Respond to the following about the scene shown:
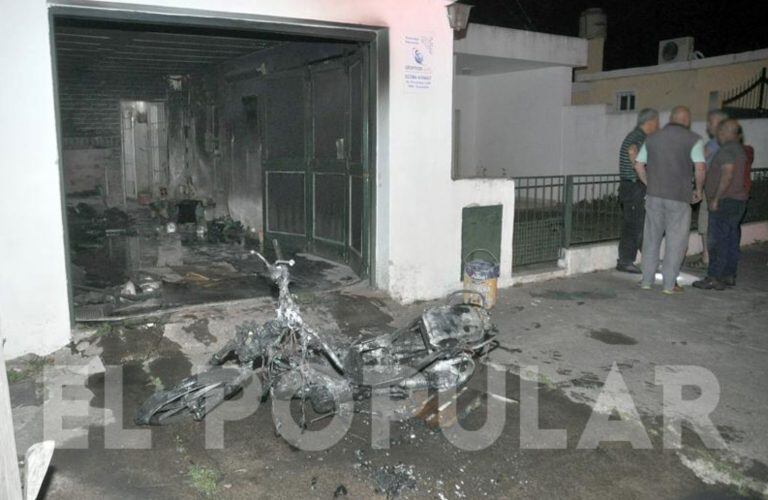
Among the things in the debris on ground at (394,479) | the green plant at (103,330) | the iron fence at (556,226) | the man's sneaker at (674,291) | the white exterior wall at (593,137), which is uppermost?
the white exterior wall at (593,137)

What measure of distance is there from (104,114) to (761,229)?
14631 millimetres

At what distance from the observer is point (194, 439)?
410 cm

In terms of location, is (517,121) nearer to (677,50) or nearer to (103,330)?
(677,50)

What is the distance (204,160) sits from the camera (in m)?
13.0

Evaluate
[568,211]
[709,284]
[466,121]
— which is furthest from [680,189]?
[466,121]

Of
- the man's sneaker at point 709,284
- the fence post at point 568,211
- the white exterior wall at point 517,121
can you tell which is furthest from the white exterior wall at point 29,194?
the white exterior wall at point 517,121

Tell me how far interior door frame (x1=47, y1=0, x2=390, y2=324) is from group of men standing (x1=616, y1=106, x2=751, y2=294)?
3.35 m

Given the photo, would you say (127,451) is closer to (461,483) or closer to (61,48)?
(461,483)

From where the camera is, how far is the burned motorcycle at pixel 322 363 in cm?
421

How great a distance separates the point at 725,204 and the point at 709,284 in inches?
41.1

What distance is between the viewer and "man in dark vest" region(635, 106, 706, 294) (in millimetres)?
7219

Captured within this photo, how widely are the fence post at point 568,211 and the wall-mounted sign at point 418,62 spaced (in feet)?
9.26

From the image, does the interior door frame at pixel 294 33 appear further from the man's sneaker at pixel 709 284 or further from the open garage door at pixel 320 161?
the man's sneaker at pixel 709 284

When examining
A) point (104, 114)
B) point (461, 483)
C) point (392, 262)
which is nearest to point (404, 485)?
point (461, 483)
